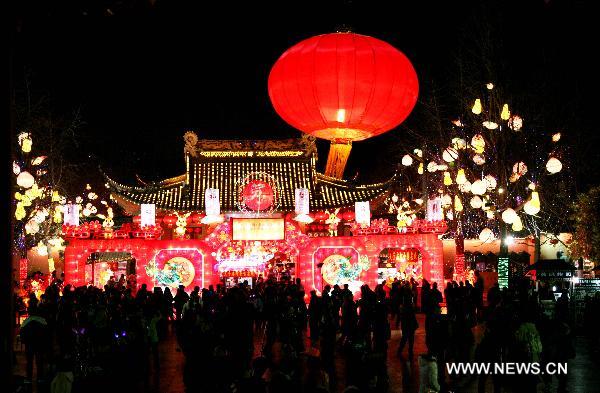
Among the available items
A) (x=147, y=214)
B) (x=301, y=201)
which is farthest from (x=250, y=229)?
(x=147, y=214)

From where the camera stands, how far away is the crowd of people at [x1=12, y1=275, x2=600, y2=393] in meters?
6.64

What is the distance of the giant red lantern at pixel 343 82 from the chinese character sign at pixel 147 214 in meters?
13.4

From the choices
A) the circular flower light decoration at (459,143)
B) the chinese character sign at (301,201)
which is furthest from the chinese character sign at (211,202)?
the circular flower light decoration at (459,143)

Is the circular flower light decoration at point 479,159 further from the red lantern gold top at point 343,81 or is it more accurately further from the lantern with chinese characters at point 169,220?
the lantern with chinese characters at point 169,220

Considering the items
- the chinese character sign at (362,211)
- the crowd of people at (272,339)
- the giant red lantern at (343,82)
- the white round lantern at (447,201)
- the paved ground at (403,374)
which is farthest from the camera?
the white round lantern at (447,201)

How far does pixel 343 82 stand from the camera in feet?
36.1

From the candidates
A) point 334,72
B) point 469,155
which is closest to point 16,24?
point 334,72

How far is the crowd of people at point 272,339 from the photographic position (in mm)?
6637

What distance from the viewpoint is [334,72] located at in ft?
36.0

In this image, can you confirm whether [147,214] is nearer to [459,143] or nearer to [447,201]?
[459,143]

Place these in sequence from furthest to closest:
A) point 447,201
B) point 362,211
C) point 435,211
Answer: point 447,201, point 362,211, point 435,211

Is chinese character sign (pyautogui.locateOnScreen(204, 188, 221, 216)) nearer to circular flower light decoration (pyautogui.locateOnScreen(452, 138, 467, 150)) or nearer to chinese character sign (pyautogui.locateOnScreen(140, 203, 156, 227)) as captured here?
chinese character sign (pyautogui.locateOnScreen(140, 203, 156, 227))

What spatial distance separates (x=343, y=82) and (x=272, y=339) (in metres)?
5.00

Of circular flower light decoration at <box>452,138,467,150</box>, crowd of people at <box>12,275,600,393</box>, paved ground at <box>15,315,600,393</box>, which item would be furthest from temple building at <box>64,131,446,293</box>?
crowd of people at <box>12,275,600,393</box>
